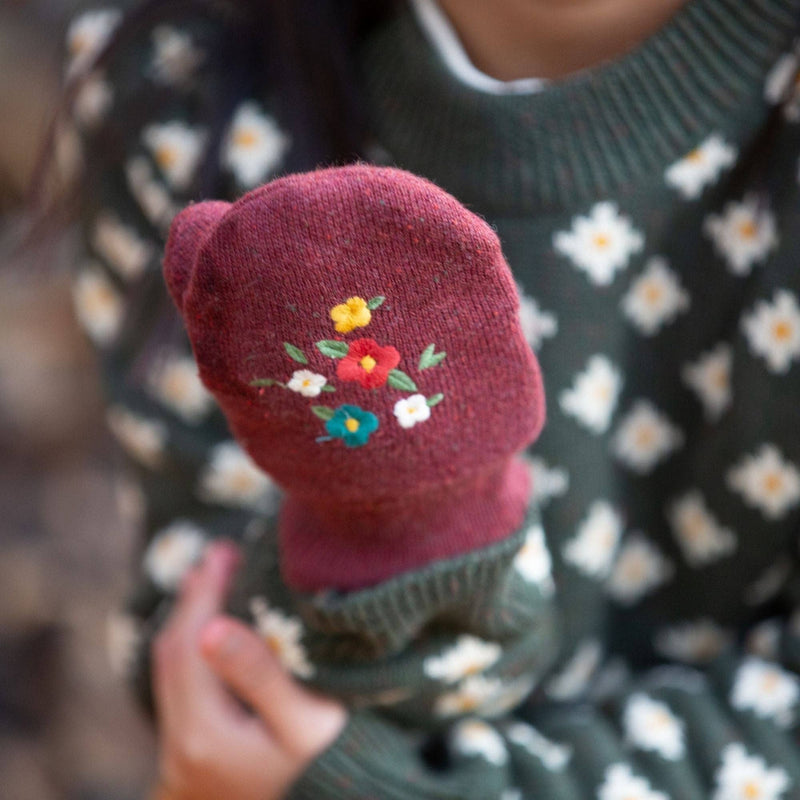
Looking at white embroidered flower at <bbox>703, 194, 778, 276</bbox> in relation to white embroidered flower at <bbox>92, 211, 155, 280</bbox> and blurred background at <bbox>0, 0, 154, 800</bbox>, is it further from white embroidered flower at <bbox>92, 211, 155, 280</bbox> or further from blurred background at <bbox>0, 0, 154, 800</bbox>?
blurred background at <bbox>0, 0, 154, 800</bbox>

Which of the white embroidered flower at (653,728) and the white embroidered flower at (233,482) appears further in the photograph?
the white embroidered flower at (233,482)

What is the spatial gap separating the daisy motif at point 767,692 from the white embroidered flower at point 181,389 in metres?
0.46

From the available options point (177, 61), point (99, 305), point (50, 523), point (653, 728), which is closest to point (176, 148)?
point (177, 61)

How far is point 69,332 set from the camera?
4.88ft

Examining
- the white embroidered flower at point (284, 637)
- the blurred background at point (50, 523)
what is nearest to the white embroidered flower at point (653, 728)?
the white embroidered flower at point (284, 637)

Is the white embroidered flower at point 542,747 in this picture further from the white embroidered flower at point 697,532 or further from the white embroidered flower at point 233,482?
the white embroidered flower at point 233,482

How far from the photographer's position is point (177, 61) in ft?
2.32

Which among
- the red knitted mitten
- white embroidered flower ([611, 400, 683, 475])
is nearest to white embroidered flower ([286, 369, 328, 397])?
the red knitted mitten

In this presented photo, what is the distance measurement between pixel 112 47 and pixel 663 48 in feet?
1.38


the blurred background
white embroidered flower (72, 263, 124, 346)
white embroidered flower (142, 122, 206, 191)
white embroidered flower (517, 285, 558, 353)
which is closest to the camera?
white embroidered flower (517, 285, 558, 353)

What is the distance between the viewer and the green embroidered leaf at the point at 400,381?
0.36m

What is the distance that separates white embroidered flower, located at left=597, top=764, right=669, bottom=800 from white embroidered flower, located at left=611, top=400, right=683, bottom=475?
220 millimetres

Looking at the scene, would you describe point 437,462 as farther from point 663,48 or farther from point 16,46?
point 16,46

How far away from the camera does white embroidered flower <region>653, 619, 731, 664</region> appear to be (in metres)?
0.68
